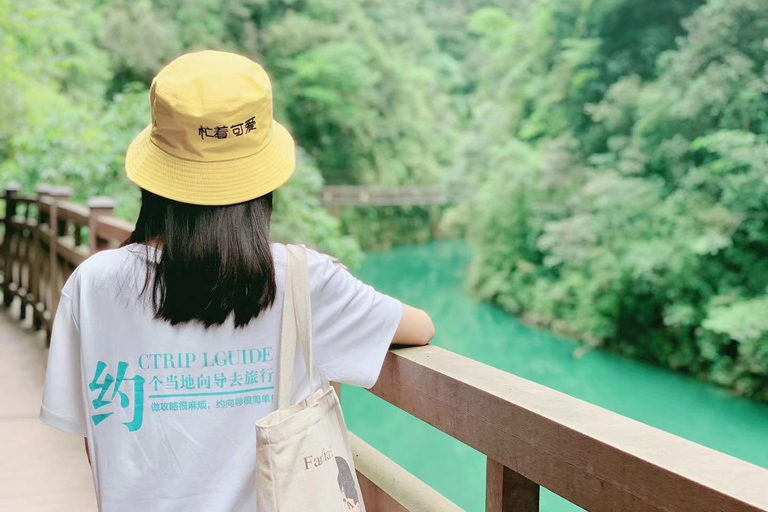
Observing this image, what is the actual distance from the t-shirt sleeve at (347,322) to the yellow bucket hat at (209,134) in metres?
0.14

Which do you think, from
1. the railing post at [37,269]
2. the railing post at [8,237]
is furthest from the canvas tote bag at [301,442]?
the railing post at [8,237]

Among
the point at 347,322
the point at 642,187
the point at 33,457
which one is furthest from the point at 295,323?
the point at 642,187

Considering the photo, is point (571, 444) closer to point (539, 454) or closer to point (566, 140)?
point (539, 454)

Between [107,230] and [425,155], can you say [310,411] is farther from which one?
[425,155]

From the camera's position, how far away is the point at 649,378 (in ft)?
37.0

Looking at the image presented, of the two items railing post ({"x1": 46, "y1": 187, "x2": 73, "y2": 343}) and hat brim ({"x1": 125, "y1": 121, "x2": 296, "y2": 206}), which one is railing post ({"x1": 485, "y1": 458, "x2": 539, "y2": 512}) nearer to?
hat brim ({"x1": 125, "y1": 121, "x2": 296, "y2": 206})

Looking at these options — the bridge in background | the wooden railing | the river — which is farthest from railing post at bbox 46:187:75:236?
the bridge in background

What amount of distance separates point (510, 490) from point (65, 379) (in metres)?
0.62

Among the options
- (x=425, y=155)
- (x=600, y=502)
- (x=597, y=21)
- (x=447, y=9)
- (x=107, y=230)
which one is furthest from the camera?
(x=447, y=9)

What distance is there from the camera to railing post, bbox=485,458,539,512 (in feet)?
3.49

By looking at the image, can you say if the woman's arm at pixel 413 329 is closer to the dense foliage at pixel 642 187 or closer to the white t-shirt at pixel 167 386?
the white t-shirt at pixel 167 386

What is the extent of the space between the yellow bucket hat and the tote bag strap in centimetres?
11

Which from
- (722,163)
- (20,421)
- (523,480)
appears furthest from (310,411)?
(722,163)

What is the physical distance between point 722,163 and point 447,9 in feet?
81.5
